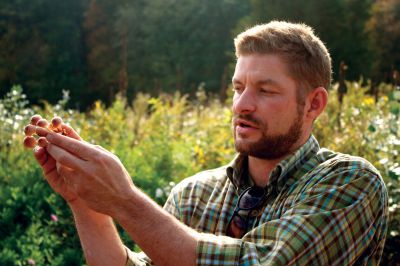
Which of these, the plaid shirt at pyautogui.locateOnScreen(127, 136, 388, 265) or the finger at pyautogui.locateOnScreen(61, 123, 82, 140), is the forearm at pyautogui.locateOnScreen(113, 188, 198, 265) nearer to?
the plaid shirt at pyautogui.locateOnScreen(127, 136, 388, 265)

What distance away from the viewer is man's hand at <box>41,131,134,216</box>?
5.40 feet

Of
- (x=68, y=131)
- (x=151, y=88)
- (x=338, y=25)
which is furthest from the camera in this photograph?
(x=151, y=88)

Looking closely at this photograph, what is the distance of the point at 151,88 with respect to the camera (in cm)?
2947

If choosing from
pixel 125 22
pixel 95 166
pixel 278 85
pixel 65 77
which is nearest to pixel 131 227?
pixel 95 166

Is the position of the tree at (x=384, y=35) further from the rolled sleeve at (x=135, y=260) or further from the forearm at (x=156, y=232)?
the forearm at (x=156, y=232)

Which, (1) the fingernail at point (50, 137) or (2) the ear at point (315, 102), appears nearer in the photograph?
(1) the fingernail at point (50, 137)

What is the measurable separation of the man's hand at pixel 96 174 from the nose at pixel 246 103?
1.45 ft

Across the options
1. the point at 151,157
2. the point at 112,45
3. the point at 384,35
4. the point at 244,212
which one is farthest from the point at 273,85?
the point at 112,45

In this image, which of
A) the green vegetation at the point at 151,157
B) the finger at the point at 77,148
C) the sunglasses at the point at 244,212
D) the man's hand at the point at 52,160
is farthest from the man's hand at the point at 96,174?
the green vegetation at the point at 151,157

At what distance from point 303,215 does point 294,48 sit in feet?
1.75

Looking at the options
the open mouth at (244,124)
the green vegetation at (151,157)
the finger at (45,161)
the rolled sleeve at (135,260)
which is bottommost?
the green vegetation at (151,157)

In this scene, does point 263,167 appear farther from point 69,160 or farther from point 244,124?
point 69,160

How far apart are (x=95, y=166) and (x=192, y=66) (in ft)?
92.5

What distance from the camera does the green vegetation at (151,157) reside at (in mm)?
A: 3803
